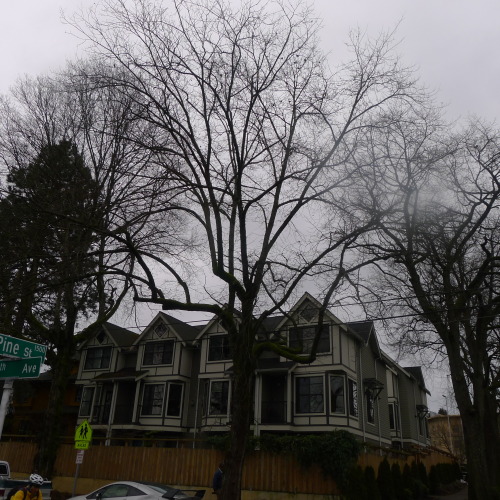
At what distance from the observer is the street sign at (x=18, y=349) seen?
7.21 meters

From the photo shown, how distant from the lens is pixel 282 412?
30.2 m

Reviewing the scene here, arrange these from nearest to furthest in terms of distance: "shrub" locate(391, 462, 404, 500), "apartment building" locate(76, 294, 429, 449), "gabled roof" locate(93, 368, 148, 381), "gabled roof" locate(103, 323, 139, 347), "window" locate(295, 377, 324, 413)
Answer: "shrub" locate(391, 462, 404, 500) < "window" locate(295, 377, 324, 413) < "apartment building" locate(76, 294, 429, 449) < "gabled roof" locate(93, 368, 148, 381) < "gabled roof" locate(103, 323, 139, 347)

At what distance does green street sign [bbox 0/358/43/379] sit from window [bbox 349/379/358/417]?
962 inches

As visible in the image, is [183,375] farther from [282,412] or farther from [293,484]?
[293,484]

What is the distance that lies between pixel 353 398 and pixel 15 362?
25.5 meters

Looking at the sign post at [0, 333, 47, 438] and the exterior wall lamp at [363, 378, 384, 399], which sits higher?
the exterior wall lamp at [363, 378, 384, 399]

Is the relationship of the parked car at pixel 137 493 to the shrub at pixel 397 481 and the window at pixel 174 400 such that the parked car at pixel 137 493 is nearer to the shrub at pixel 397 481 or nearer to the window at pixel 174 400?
the shrub at pixel 397 481

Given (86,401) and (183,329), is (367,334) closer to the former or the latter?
(183,329)

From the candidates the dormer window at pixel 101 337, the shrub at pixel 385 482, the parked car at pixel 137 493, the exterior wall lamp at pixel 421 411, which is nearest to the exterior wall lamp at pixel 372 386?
the shrub at pixel 385 482

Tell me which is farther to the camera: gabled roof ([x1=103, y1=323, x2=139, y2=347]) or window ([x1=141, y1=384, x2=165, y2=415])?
gabled roof ([x1=103, y1=323, x2=139, y2=347])

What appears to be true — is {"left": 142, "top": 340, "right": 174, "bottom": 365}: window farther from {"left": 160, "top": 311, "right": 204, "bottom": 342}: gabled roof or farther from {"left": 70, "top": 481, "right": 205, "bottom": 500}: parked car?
{"left": 70, "top": 481, "right": 205, "bottom": 500}: parked car

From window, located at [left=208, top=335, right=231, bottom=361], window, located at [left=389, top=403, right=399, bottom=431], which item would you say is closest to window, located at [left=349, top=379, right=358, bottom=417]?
window, located at [left=208, top=335, right=231, bottom=361]

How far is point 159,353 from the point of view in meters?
35.8

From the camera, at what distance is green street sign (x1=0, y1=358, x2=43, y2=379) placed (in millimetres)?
7281
